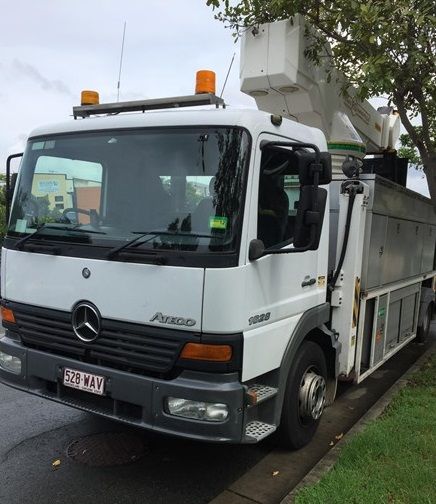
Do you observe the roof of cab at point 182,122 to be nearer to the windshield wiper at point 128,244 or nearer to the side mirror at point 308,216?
the side mirror at point 308,216

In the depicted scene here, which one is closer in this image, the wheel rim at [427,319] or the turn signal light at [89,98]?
the turn signal light at [89,98]

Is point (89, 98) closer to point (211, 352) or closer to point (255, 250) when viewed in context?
point (255, 250)

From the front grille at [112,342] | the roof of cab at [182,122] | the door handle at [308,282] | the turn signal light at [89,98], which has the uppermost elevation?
the turn signal light at [89,98]

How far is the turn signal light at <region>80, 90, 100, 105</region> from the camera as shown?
3.96 m

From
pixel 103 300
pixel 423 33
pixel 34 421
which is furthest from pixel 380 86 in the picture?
pixel 34 421

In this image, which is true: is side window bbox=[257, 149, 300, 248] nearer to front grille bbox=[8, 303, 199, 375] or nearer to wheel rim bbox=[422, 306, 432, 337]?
front grille bbox=[8, 303, 199, 375]

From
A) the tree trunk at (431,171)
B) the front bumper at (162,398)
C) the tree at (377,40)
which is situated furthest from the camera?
the tree trunk at (431,171)

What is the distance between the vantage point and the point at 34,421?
4.37 m

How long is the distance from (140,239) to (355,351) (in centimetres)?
248

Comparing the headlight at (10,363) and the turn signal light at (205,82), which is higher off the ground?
the turn signal light at (205,82)

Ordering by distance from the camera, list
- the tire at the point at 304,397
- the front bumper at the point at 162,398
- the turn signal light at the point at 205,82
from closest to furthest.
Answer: the front bumper at the point at 162,398
the turn signal light at the point at 205,82
the tire at the point at 304,397

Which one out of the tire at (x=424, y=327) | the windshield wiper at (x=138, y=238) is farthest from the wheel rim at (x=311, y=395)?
the tire at (x=424, y=327)

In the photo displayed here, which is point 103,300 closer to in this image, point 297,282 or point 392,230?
point 297,282

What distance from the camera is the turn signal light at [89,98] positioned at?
396 cm
